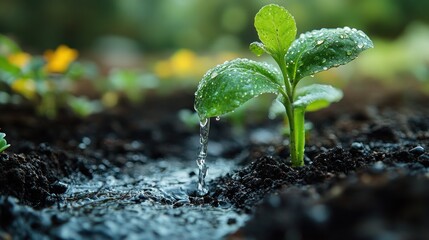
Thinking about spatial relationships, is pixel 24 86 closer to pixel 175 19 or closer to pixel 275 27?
pixel 275 27

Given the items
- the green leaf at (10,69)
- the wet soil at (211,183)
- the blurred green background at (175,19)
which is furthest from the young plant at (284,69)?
the blurred green background at (175,19)

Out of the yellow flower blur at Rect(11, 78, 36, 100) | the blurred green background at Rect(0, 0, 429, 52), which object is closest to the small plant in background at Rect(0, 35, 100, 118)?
the yellow flower blur at Rect(11, 78, 36, 100)

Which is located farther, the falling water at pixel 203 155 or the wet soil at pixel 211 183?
the falling water at pixel 203 155

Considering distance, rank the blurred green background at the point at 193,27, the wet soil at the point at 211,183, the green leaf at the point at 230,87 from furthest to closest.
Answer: the blurred green background at the point at 193,27 → the green leaf at the point at 230,87 → the wet soil at the point at 211,183

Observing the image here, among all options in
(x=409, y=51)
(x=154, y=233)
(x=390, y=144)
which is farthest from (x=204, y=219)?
(x=409, y=51)

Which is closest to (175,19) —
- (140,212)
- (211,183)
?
(211,183)

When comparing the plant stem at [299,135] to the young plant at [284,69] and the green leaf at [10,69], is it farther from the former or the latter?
the green leaf at [10,69]

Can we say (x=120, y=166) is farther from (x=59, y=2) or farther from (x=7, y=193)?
(x=59, y=2)
